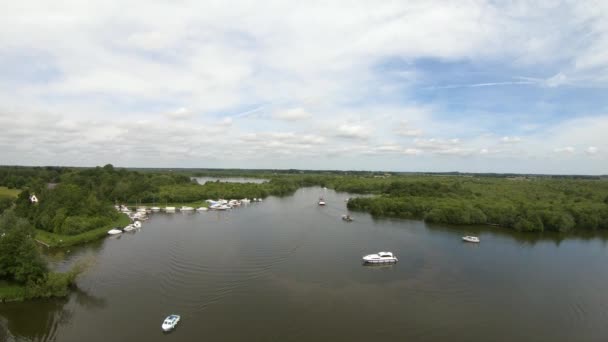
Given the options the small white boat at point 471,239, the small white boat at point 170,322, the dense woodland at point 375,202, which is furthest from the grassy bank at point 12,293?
the small white boat at point 471,239

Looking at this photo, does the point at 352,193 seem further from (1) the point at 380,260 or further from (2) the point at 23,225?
(2) the point at 23,225

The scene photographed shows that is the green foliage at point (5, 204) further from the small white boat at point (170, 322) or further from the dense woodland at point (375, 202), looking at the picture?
the small white boat at point (170, 322)

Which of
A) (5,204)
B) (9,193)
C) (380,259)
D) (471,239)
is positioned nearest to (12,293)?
(380,259)

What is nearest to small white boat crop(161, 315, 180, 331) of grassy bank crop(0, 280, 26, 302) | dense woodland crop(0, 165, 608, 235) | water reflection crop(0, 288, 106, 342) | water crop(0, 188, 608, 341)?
water crop(0, 188, 608, 341)

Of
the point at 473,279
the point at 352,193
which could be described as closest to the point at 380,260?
the point at 473,279

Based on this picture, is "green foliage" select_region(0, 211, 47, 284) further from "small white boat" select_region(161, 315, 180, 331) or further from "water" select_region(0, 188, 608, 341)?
"small white boat" select_region(161, 315, 180, 331)
